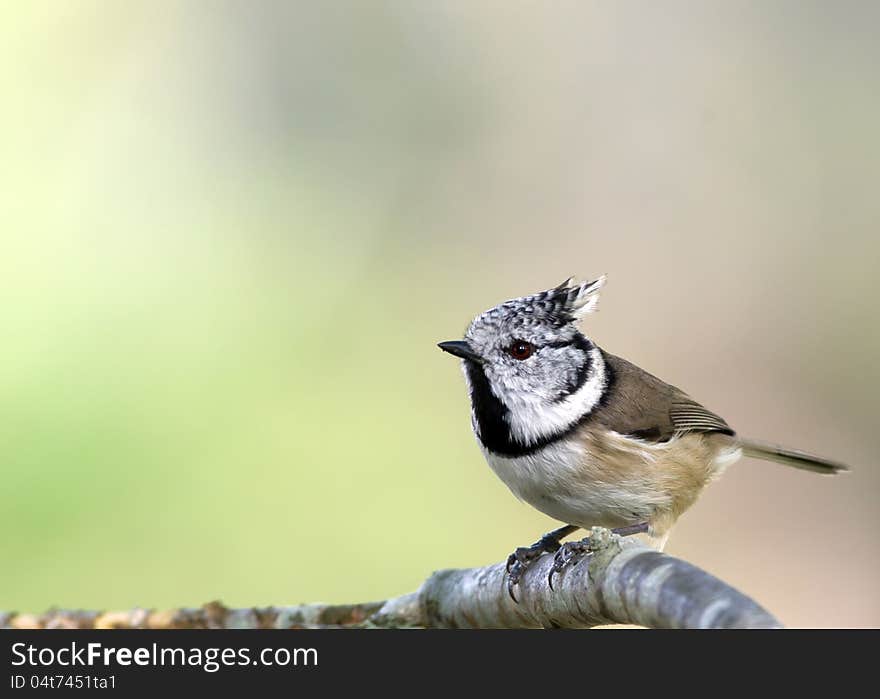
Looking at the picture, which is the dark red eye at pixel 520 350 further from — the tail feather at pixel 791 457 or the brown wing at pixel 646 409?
the tail feather at pixel 791 457

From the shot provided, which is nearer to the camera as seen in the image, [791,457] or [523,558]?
[523,558]

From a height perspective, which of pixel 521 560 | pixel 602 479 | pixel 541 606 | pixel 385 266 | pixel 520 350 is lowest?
pixel 541 606

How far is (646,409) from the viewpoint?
3568mm

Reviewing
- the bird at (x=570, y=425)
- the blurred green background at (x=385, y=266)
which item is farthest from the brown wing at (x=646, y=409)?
the blurred green background at (x=385, y=266)

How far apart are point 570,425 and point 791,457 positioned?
134cm

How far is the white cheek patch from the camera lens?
3.23 meters

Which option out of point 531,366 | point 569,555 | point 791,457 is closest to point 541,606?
point 569,555

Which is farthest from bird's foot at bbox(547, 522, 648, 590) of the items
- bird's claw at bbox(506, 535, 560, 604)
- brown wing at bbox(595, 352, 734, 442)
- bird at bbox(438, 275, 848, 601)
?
brown wing at bbox(595, 352, 734, 442)

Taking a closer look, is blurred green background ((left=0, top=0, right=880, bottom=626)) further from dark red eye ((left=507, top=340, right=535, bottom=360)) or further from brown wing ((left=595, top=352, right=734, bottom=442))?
dark red eye ((left=507, top=340, right=535, bottom=360))

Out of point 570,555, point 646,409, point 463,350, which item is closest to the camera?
point 570,555

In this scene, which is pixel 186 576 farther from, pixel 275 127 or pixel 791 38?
pixel 791 38

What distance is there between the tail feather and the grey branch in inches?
60.2

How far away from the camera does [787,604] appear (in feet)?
17.4

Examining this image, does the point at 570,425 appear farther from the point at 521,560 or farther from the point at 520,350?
the point at 521,560
